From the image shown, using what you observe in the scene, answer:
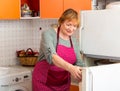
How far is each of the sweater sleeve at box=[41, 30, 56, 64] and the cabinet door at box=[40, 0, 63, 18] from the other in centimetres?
86

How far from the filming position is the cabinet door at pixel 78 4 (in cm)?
265

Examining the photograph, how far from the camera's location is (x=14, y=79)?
9.18ft

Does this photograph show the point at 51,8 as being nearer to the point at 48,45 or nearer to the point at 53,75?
the point at 53,75

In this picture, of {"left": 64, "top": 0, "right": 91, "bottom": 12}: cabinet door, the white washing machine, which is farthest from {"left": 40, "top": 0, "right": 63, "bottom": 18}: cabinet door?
the white washing machine

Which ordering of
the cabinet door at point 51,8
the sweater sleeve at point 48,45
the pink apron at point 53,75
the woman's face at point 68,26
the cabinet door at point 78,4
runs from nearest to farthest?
the sweater sleeve at point 48,45 < the woman's face at point 68,26 < the pink apron at point 53,75 < the cabinet door at point 78,4 < the cabinet door at point 51,8

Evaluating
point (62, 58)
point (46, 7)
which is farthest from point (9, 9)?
point (62, 58)

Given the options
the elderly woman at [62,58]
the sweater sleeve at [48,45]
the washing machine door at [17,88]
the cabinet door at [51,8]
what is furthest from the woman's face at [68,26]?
the washing machine door at [17,88]

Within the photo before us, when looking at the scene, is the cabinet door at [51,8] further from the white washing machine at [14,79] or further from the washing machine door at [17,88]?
the washing machine door at [17,88]

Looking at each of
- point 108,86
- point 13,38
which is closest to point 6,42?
point 13,38

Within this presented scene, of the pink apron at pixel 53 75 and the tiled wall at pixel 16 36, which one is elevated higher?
the tiled wall at pixel 16 36

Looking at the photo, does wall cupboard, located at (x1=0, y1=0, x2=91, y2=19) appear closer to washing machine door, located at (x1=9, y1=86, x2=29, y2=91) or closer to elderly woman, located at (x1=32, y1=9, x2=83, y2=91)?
elderly woman, located at (x1=32, y1=9, x2=83, y2=91)

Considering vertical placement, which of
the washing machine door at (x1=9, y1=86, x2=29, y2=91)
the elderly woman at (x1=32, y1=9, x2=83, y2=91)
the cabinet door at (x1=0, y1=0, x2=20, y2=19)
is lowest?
the washing machine door at (x1=9, y1=86, x2=29, y2=91)

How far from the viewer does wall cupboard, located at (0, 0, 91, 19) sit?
2.74m

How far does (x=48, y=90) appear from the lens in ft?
7.44
